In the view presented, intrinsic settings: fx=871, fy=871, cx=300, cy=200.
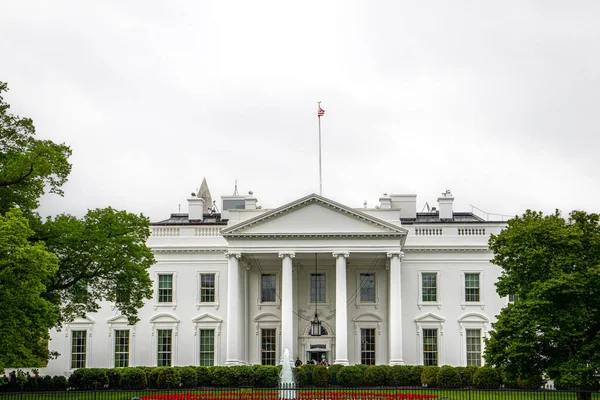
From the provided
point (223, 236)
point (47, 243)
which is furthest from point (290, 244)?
point (47, 243)

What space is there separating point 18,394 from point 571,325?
2160 cm

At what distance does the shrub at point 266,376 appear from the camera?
149 ft

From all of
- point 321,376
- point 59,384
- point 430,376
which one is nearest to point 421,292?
point 430,376

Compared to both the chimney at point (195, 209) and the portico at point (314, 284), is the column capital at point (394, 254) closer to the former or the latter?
the portico at point (314, 284)

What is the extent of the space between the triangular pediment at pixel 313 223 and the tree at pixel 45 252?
41.5ft

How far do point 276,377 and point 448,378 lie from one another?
352 inches

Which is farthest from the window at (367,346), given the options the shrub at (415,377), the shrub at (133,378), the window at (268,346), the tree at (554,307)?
the tree at (554,307)

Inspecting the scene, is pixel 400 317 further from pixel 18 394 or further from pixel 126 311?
pixel 18 394

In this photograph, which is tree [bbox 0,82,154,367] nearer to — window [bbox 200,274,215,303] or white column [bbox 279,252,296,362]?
white column [bbox 279,252,296,362]

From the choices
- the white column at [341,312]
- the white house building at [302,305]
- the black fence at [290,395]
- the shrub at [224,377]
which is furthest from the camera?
the white house building at [302,305]

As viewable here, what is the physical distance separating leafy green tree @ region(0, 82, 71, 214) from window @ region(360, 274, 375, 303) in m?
24.3

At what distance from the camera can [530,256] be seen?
34.5m

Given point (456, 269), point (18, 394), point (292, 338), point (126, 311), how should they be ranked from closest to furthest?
1. point (18, 394)
2. point (126, 311)
3. point (292, 338)
4. point (456, 269)

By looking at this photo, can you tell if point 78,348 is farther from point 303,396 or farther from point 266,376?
point 303,396
